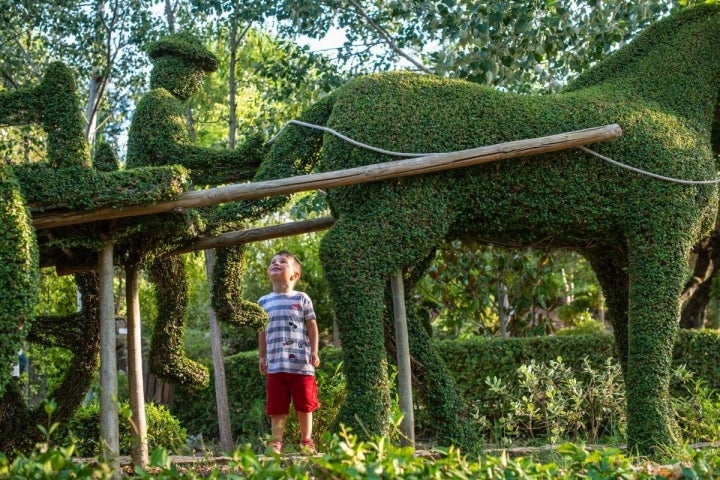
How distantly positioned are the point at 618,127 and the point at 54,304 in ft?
34.9

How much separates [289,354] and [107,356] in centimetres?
147

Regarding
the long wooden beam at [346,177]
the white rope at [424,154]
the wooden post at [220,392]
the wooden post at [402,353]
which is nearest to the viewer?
the long wooden beam at [346,177]

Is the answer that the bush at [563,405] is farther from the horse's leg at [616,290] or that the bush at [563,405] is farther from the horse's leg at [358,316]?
the horse's leg at [358,316]

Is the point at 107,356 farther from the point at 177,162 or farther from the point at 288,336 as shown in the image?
the point at 177,162

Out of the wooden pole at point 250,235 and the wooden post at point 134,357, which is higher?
the wooden pole at point 250,235

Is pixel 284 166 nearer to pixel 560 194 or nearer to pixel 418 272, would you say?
pixel 418 272

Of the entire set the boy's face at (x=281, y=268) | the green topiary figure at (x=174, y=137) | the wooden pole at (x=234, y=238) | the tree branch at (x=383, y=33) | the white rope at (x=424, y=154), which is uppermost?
the tree branch at (x=383, y=33)

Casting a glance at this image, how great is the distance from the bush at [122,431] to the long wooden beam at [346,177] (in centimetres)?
205

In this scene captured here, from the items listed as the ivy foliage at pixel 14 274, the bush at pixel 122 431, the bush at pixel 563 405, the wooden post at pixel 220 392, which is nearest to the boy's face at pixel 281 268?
the bush at pixel 122 431

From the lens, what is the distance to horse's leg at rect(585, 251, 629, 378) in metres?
7.52

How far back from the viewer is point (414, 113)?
6.38 metres

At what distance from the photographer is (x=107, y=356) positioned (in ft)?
19.9

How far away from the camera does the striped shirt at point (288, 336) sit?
275 inches

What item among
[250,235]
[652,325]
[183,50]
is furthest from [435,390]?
[183,50]
